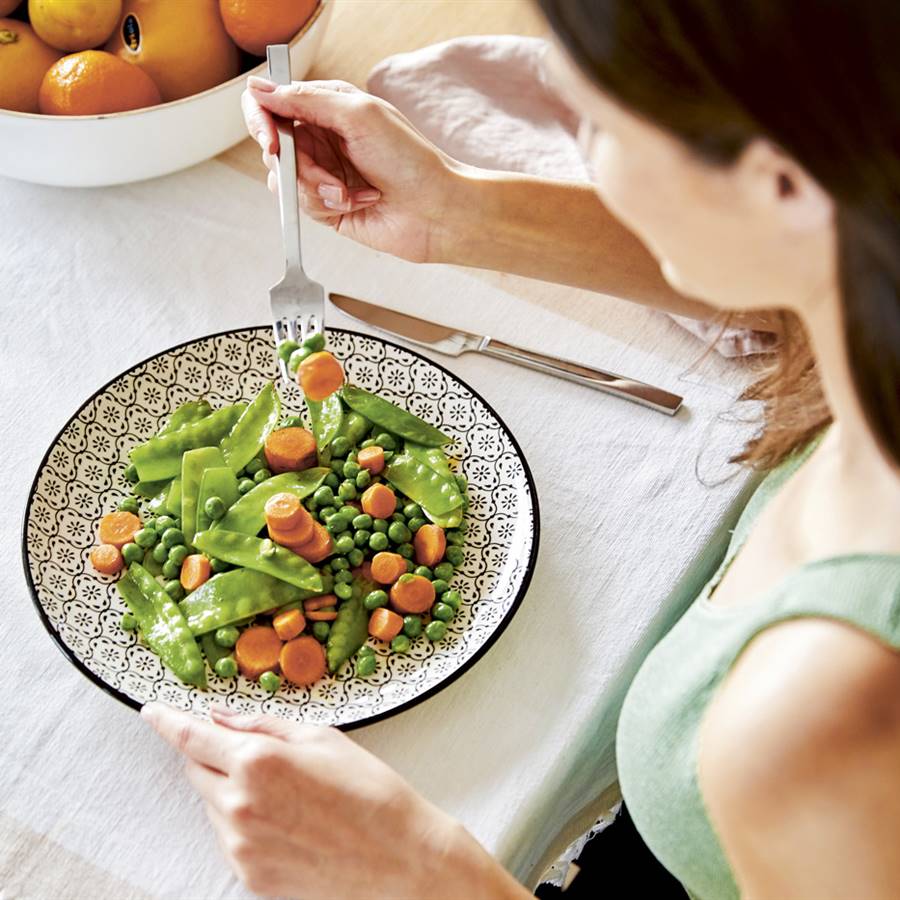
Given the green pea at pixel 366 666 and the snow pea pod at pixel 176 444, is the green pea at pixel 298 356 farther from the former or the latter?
the green pea at pixel 366 666

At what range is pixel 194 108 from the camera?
1417mm

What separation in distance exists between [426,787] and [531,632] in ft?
0.63

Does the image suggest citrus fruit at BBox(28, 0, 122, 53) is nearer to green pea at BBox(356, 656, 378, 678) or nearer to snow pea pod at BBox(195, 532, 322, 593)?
snow pea pod at BBox(195, 532, 322, 593)

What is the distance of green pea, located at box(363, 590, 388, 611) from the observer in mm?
1099

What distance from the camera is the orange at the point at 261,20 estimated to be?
1.43 m

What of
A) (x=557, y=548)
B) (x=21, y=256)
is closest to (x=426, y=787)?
(x=557, y=548)

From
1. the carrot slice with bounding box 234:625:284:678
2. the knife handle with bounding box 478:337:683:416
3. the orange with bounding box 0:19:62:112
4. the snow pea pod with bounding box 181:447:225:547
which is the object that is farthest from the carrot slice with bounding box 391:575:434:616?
the orange with bounding box 0:19:62:112

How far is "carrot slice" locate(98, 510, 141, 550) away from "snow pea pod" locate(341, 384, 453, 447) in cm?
26

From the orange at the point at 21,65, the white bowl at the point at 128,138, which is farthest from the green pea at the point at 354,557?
the orange at the point at 21,65

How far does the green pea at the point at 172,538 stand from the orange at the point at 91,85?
0.57 meters

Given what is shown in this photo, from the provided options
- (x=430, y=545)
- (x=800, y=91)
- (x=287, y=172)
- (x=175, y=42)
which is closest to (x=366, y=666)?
(x=430, y=545)

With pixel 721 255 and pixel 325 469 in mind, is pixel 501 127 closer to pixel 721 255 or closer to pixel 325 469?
pixel 325 469

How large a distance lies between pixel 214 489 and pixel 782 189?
71 cm

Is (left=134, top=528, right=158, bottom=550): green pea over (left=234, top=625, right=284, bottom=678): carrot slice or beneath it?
over
